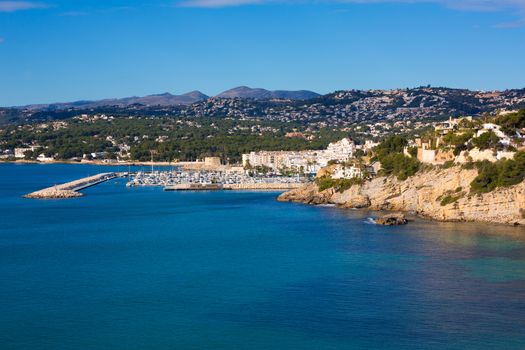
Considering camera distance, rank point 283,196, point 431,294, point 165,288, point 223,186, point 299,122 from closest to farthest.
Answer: point 431,294, point 165,288, point 283,196, point 223,186, point 299,122

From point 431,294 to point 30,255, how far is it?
10.1 meters

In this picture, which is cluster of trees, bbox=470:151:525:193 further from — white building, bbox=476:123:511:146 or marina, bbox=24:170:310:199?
marina, bbox=24:170:310:199

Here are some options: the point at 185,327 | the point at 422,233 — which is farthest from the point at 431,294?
the point at 422,233

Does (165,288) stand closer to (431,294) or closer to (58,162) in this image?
(431,294)

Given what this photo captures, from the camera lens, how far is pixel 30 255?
20688 mm

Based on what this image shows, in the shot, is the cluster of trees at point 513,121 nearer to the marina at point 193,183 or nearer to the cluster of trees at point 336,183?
the cluster of trees at point 336,183

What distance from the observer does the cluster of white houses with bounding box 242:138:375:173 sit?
158 feet

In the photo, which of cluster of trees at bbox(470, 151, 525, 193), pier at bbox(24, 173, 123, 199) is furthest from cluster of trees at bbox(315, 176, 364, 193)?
pier at bbox(24, 173, 123, 199)

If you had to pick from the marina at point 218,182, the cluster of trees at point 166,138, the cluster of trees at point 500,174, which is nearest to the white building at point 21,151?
the cluster of trees at point 166,138

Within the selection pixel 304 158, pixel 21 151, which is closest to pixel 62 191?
pixel 304 158

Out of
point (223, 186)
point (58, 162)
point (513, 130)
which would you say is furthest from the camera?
point (58, 162)

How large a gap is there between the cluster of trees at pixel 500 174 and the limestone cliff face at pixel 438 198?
0.21m

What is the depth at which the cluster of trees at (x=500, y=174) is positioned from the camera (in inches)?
930

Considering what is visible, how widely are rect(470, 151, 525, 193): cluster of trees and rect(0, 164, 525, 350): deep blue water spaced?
1.50 metres
